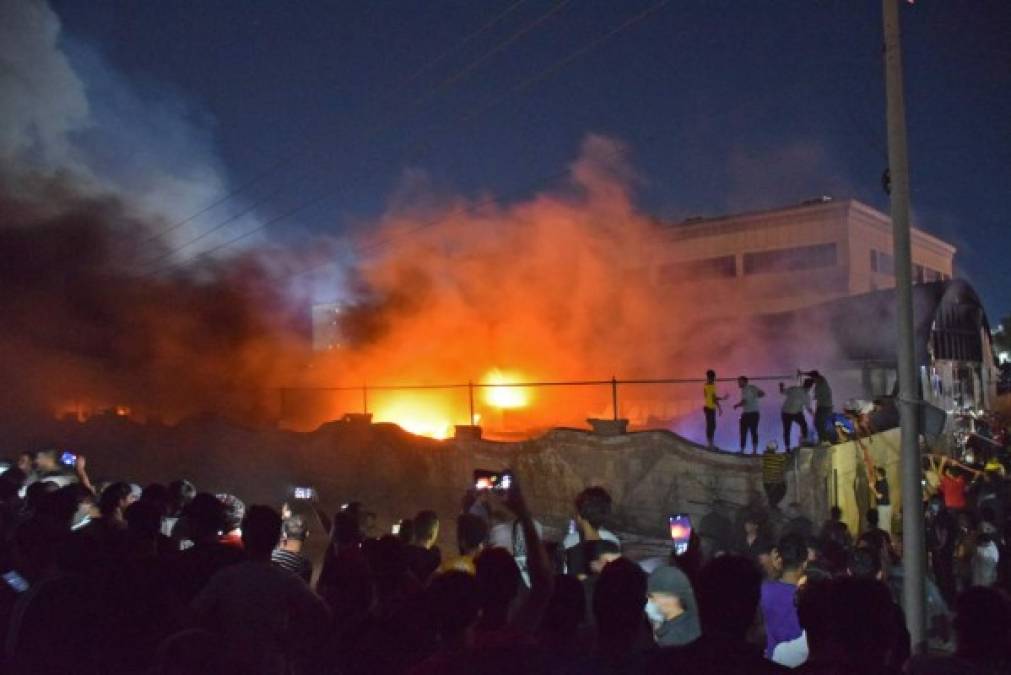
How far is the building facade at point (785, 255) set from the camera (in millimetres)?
32625

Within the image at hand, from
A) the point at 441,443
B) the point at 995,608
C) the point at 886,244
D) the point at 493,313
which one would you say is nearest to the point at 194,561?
the point at 995,608

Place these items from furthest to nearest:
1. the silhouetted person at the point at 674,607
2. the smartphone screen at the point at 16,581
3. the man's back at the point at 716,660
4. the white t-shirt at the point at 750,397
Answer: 1. the white t-shirt at the point at 750,397
2. the smartphone screen at the point at 16,581
3. the silhouetted person at the point at 674,607
4. the man's back at the point at 716,660

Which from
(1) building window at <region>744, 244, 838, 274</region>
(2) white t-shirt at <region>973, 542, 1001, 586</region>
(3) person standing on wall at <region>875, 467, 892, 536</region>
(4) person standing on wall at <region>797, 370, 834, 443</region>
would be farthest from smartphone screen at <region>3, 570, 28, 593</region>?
(1) building window at <region>744, 244, 838, 274</region>

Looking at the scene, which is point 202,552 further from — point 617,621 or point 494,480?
point 617,621

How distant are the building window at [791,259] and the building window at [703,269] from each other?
70cm

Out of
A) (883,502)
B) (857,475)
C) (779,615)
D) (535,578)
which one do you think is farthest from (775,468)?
(535,578)

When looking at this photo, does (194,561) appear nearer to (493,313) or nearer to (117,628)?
(117,628)

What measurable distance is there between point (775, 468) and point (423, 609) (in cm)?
760

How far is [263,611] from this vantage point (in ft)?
11.2

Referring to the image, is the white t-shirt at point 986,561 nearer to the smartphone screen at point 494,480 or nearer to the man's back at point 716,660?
the smartphone screen at point 494,480

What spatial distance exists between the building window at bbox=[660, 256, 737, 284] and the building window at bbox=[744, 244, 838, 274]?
699 mm

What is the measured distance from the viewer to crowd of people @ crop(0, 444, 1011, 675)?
261 centimetres

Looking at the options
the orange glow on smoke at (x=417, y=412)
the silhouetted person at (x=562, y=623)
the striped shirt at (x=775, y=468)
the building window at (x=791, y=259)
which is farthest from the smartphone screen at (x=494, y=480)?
the building window at (x=791, y=259)

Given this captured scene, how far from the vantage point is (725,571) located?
8.72 ft
